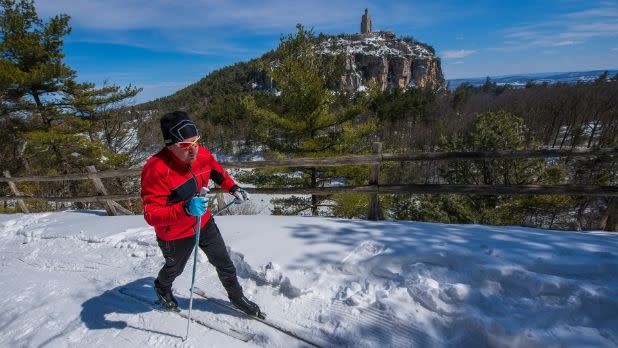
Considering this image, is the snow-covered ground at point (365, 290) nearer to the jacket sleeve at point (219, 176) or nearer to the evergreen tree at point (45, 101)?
the jacket sleeve at point (219, 176)

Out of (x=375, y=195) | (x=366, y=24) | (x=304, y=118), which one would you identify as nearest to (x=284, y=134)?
(x=304, y=118)

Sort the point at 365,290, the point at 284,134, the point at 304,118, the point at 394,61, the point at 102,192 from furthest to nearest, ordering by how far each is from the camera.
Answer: the point at 394,61, the point at 284,134, the point at 304,118, the point at 102,192, the point at 365,290

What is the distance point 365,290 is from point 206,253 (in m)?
1.43

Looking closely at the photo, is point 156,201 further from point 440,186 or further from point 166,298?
point 440,186

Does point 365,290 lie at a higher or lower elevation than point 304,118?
lower

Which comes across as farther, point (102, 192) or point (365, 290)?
point (102, 192)

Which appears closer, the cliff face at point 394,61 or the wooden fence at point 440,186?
the wooden fence at point 440,186

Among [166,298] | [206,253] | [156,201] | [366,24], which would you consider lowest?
[166,298]

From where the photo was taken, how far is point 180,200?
254 centimetres

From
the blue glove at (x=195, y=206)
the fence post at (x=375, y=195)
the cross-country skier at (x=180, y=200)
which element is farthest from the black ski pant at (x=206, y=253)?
the fence post at (x=375, y=195)

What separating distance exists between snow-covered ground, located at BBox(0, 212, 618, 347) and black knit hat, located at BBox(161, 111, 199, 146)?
1.63m

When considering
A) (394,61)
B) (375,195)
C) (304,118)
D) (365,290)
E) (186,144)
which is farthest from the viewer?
(394,61)

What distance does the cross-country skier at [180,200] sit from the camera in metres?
2.37

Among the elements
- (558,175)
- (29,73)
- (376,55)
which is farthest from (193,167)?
(376,55)
